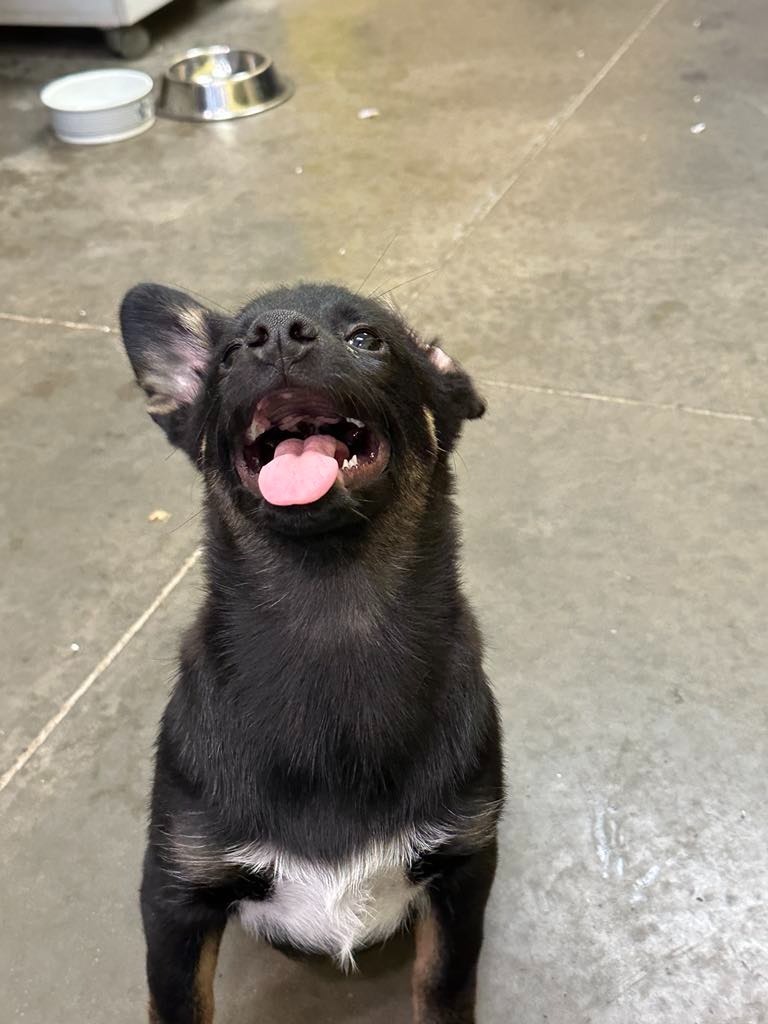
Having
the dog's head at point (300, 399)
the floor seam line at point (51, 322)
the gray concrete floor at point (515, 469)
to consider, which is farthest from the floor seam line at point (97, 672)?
the floor seam line at point (51, 322)

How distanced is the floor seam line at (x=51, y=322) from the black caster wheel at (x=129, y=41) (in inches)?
99.3

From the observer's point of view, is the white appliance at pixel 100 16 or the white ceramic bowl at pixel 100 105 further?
the white appliance at pixel 100 16

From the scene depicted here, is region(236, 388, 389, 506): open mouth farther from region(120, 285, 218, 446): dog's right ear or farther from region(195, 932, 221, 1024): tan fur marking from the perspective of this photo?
region(195, 932, 221, 1024): tan fur marking

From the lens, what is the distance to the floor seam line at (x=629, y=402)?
3072mm

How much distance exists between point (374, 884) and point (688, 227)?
10.0 ft

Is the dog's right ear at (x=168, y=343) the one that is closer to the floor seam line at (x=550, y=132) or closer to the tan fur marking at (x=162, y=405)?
the tan fur marking at (x=162, y=405)

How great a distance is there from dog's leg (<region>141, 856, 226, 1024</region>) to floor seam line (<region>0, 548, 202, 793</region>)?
0.71 m

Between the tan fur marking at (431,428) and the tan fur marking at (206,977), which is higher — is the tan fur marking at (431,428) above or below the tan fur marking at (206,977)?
above

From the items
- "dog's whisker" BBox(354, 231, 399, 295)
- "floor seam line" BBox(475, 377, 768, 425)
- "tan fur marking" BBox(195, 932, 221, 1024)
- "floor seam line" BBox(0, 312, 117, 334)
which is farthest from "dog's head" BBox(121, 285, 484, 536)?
"floor seam line" BBox(0, 312, 117, 334)

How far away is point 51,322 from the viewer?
12.1 feet

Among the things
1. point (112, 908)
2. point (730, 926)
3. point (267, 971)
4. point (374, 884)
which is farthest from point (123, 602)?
point (730, 926)

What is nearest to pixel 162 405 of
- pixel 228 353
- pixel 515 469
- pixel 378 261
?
pixel 228 353

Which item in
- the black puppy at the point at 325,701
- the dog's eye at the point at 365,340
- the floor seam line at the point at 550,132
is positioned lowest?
the floor seam line at the point at 550,132

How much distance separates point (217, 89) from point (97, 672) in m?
3.49
